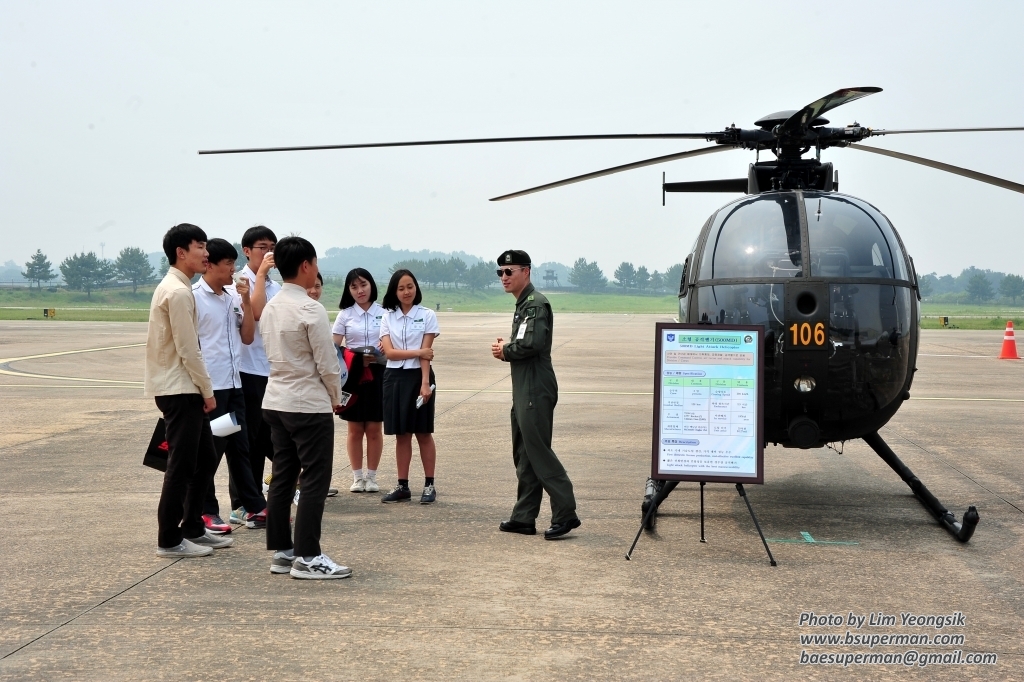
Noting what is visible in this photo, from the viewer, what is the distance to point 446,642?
13.2 ft

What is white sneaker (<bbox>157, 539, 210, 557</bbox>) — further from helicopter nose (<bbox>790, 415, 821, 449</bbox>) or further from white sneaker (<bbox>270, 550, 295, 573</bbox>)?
helicopter nose (<bbox>790, 415, 821, 449</bbox>)

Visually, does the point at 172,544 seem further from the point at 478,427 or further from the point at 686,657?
the point at 478,427

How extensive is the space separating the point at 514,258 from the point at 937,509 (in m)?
3.39

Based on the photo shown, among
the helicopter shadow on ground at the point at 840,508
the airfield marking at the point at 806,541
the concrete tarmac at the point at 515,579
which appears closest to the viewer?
the concrete tarmac at the point at 515,579

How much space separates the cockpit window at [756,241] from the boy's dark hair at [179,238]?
346 cm

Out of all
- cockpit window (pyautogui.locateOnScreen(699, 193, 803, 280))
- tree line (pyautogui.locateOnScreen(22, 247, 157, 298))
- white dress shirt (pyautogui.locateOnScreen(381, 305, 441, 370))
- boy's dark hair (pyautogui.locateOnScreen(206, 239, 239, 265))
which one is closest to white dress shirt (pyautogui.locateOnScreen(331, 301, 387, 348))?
white dress shirt (pyautogui.locateOnScreen(381, 305, 441, 370))

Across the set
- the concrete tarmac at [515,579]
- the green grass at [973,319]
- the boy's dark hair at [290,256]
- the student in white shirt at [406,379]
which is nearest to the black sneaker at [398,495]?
the student in white shirt at [406,379]

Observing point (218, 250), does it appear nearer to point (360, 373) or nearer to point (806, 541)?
point (360, 373)

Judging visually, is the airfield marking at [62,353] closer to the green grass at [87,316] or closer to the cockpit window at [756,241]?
the green grass at [87,316]

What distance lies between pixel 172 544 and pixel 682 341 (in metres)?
3.42

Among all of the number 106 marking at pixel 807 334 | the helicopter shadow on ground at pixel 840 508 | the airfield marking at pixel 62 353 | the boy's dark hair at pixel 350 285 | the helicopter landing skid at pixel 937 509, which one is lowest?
the helicopter shadow on ground at pixel 840 508

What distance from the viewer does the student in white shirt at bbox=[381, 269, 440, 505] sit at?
6.96 meters

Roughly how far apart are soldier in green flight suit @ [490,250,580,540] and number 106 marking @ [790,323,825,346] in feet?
5.25

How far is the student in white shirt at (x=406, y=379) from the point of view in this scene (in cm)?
696
